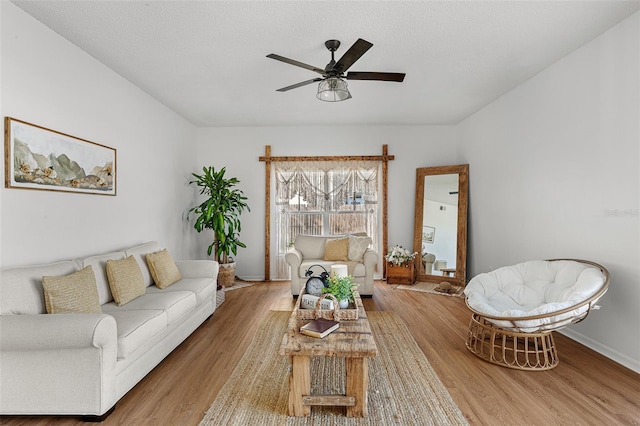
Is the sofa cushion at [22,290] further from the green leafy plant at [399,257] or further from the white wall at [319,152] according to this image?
the green leafy plant at [399,257]

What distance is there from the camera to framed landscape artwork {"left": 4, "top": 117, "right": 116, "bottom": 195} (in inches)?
96.9

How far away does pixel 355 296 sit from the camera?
2.83m

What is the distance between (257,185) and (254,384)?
13.1ft

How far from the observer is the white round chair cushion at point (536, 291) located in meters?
2.57

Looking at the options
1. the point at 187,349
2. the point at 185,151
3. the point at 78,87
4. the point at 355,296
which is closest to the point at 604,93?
the point at 355,296

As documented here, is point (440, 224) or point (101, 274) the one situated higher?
point (440, 224)

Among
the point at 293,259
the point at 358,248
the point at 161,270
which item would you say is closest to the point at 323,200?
the point at 358,248

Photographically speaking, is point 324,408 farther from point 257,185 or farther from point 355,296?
point 257,185

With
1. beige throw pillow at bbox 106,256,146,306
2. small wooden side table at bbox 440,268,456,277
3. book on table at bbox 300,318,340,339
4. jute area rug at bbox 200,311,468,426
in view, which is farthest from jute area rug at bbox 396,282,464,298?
beige throw pillow at bbox 106,256,146,306

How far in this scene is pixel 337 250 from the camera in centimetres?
499

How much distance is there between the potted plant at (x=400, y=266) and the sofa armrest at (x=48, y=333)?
4.35m

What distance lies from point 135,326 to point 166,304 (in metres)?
0.47

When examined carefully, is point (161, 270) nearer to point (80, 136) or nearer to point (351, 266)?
point (80, 136)

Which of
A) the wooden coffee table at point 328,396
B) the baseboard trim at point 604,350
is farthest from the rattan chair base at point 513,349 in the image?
the wooden coffee table at point 328,396
